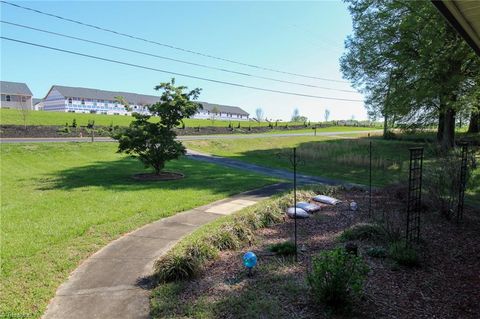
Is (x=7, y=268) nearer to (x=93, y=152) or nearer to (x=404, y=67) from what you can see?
(x=93, y=152)

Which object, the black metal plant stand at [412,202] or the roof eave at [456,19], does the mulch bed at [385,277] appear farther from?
the roof eave at [456,19]

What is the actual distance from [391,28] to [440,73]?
3888 mm

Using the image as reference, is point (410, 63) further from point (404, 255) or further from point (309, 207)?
point (404, 255)

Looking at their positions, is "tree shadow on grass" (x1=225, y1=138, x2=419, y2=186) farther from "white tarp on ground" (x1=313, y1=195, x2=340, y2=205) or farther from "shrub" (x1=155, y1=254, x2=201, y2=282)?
"shrub" (x1=155, y1=254, x2=201, y2=282)

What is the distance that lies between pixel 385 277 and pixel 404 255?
0.62m

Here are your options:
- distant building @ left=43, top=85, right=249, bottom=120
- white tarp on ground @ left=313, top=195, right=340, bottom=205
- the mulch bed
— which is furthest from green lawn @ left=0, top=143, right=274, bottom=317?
distant building @ left=43, top=85, right=249, bottom=120

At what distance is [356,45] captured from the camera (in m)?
21.3

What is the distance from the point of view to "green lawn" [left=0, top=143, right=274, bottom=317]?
453 centimetres

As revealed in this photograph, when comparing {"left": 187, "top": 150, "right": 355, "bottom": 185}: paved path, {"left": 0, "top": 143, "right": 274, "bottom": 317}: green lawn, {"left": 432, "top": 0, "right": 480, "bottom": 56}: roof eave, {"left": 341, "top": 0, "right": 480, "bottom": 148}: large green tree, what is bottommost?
{"left": 187, "top": 150, "right": 355, "bottom": 185}: paved path

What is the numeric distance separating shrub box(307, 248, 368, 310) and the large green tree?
15.4m

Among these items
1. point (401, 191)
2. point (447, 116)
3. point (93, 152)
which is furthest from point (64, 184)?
point (447, 116)

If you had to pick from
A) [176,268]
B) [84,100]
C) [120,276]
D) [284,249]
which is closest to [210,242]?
[176,268]

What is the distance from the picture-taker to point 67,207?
315 inches

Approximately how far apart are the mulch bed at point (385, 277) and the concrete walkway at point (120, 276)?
2.41 feet
